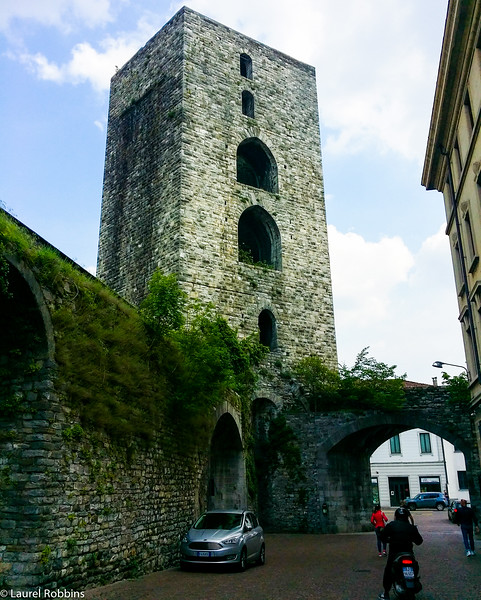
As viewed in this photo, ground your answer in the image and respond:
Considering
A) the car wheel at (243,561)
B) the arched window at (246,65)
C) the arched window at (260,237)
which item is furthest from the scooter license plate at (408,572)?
the arched window at (246,65)

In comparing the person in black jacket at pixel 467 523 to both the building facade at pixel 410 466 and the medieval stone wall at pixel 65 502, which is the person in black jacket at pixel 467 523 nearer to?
the medieval stone wall at pixel 65 502

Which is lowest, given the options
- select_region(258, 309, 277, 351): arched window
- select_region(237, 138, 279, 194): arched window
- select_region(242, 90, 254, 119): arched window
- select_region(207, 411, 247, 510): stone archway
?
select_region(207, 411, 247, 510): stone archway

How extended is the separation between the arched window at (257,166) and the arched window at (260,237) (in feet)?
4.77

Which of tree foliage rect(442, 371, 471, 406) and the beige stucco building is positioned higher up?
the beige stucco building

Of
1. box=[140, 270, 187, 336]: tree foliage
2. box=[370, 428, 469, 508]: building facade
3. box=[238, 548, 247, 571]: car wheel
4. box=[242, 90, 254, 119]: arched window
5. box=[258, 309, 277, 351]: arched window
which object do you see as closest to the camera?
box=[238, 548, 247, 571]: car wheel

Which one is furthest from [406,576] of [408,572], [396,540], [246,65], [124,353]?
[246,65]

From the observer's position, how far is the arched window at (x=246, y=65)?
2608 centimetres

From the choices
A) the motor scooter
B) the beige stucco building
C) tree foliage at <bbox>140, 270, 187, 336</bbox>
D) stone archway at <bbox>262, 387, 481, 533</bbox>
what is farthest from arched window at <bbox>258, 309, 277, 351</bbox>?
the motor scooter

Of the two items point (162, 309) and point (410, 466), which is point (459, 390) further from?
point (410, 466)

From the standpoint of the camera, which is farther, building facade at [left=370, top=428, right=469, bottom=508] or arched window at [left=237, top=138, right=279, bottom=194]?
building facade at [left=370, top=428, right=469, bottom=508]

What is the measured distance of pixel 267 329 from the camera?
22.8 meters

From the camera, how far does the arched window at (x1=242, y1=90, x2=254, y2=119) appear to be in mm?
25391

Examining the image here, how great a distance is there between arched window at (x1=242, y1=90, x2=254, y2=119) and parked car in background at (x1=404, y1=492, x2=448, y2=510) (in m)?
25.4

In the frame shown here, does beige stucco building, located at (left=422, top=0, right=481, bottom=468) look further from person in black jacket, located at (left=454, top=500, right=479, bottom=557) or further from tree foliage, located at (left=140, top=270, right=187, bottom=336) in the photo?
tree foliage, located at (left=140, top=270, right=187, bottom=336)
